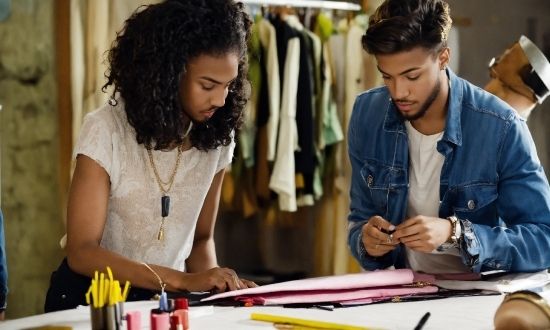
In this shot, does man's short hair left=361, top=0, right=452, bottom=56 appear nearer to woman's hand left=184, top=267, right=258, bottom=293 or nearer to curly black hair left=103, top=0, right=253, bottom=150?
curly black hair left=103, top=0, right=253, bottom=150

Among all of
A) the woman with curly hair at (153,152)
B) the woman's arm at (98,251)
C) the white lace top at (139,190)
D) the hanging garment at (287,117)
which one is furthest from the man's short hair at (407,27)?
the hanging garment at (287,117)

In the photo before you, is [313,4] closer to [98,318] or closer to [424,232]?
[424,232]

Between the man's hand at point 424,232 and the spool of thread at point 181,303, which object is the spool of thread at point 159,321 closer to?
the spool of thread at point 181,303

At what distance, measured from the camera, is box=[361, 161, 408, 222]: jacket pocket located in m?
2.08

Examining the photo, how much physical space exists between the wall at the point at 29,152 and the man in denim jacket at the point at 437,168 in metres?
1.91

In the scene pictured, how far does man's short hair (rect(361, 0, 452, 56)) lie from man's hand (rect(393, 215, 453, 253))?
46 centimetres

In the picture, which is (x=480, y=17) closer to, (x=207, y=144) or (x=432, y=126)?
(x=432, y=126)

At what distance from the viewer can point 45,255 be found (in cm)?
361

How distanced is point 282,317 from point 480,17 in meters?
3.13

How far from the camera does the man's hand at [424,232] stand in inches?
71.0

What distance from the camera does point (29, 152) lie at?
140 inches

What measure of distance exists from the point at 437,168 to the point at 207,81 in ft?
2.21

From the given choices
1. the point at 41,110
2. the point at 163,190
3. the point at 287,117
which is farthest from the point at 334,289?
the point at 41,110

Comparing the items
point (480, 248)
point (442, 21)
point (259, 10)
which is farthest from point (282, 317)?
point (259, 10)
